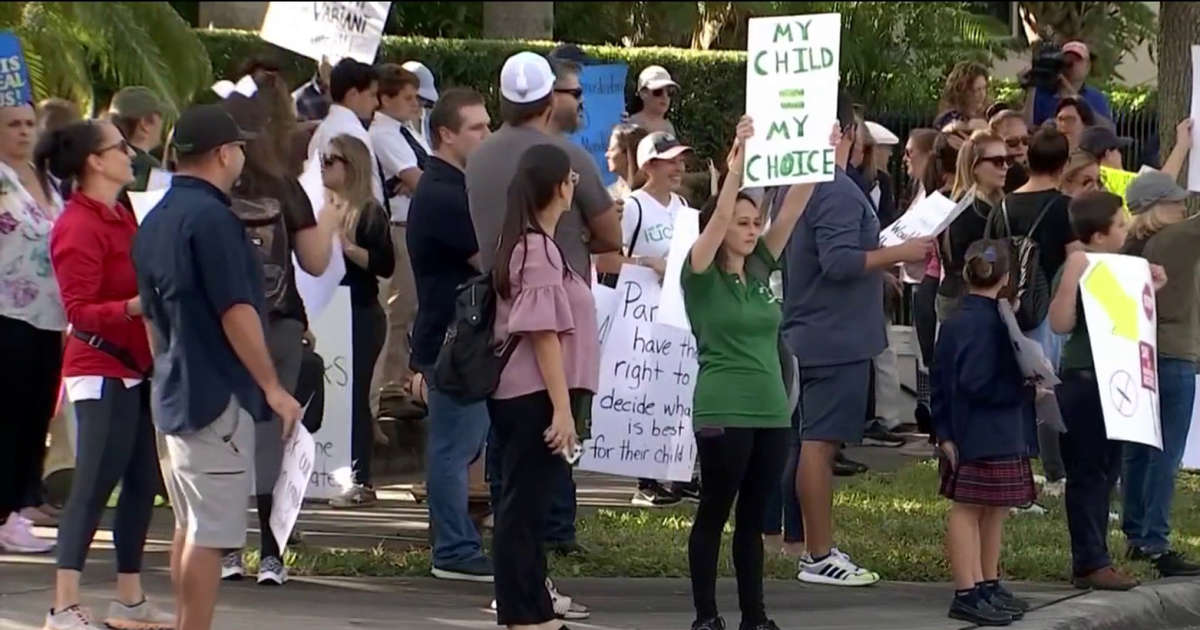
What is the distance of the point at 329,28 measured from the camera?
5.24 metres

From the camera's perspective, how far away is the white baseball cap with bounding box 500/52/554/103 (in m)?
7.24

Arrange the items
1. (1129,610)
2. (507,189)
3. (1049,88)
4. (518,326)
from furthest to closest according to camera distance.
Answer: (1049,88), (1129,610), (507,189), (518,326)

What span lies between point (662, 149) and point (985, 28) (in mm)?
3268

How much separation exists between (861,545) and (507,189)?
9.25 ft

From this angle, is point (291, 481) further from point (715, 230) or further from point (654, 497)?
point (654, 497)

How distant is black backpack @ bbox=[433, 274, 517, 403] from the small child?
1900 millimetres

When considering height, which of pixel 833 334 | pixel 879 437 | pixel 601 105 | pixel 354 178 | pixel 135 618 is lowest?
pixel 135 618

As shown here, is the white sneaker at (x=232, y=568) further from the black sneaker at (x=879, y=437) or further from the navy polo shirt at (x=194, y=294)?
the black sneaker at (x=879, y=437)

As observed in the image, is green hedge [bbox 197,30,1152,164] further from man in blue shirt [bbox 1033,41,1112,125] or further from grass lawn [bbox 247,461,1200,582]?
grass lawn [bbox 247,461,1200,582]

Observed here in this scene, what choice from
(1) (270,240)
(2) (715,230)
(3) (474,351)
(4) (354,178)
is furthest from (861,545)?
(1) (270,240)

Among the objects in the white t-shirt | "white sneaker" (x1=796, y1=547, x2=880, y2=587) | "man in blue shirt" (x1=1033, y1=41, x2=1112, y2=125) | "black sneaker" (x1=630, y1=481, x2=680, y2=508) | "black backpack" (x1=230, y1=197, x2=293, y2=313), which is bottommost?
"white sneaker" (x1=796, y1=547, x2=880, y2=587)

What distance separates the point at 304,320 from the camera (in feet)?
24.5

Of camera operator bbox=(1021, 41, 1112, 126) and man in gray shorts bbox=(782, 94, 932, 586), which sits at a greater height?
camera operator bbox=(1021, 41, 1112, 126)


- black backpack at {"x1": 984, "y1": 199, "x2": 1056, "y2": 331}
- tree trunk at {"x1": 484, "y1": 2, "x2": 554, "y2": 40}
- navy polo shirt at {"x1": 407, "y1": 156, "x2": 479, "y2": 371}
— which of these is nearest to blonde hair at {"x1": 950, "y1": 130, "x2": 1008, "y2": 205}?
black backpack at {"x1": 984, "y1": 199, "x2": 1056, "y2": 331}
